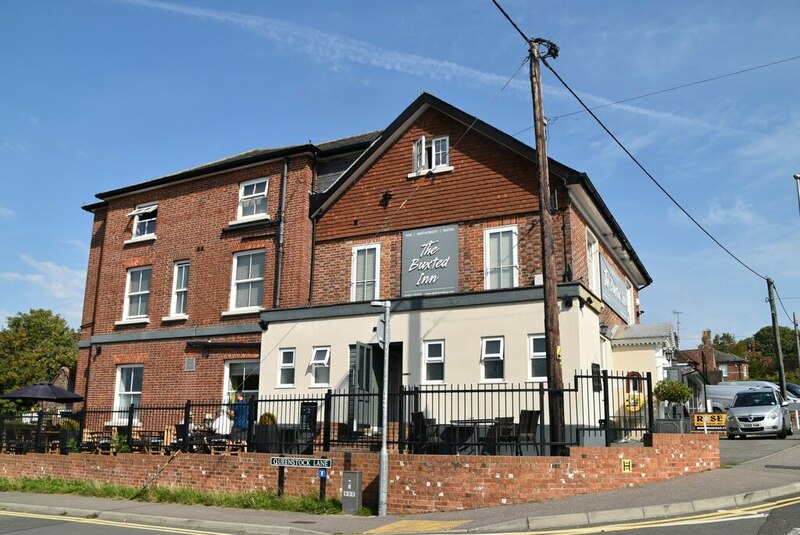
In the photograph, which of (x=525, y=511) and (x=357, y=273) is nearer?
(x=525, y=511)

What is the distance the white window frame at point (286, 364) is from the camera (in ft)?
64.3

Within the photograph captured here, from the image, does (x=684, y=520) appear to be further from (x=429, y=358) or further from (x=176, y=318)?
(x=176, y=318)

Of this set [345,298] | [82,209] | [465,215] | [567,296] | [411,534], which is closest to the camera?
[411,534]

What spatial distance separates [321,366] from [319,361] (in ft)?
0.59

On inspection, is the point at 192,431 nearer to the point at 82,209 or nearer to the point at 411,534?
the point at 411,534

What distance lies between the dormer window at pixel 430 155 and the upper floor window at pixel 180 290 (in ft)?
28.7

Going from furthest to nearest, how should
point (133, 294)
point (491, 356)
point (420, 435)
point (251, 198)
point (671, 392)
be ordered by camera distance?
point (133, 294) → point (251, 198) → point (671, 392) → point (491, 356) → point (420, 435)

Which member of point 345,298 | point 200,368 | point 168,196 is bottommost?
point 200,368

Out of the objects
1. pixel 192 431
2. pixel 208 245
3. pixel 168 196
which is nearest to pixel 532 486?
pixel 192 431

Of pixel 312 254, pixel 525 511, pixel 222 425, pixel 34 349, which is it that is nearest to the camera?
pixel 525 511

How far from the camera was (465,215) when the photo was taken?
1916 centimetres

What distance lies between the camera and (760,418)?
22.2 metres

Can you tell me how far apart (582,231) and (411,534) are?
11120 mm

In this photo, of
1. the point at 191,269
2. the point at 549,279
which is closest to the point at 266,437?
the point at 549,279
